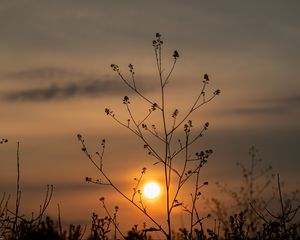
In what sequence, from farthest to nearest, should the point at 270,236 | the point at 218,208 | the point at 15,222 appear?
the point at 218,208
the point at 270,236
the point at 15,222

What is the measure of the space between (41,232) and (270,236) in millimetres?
4288

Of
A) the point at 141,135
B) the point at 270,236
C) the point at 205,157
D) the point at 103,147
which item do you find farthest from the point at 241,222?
the point at 103,147

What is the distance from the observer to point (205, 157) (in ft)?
32.9

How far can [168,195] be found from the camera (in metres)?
8.80

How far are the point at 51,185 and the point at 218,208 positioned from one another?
960 inches

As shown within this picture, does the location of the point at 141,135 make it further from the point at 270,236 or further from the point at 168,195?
the point at 270,236

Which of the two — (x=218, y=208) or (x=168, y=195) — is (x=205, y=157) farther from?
(x=218, y=208)

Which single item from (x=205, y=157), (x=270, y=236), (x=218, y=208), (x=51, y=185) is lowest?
(x=270, y=236)

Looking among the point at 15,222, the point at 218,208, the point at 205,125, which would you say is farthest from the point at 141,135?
the point at 218,208

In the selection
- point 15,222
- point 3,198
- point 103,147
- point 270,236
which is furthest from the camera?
point 103,147

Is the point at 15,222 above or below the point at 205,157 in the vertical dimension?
below

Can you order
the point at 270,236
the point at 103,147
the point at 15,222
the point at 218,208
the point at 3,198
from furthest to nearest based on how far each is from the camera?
1. the point at 218,208
2. the point at 103,147
3. the point at 3,198
4. the point at 270,236
5. the point at 15,222

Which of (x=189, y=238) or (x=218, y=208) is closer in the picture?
(x=189, y=238)

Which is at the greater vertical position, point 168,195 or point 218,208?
point 218,208
